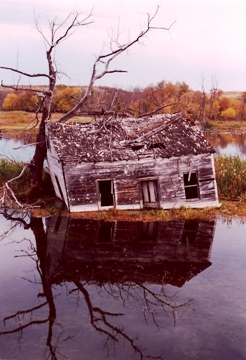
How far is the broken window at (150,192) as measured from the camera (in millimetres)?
21188

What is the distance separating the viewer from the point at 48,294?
1265 cm

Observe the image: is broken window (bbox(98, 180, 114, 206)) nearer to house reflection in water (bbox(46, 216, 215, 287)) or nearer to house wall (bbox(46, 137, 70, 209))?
house wall (bbox(46, 137, 70, 209))

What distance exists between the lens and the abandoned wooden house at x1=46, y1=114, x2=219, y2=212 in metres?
20.3

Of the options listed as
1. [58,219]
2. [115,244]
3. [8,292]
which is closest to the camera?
[8,292]

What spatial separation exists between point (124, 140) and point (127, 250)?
23.2ft

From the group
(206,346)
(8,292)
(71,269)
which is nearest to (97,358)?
(206,346)

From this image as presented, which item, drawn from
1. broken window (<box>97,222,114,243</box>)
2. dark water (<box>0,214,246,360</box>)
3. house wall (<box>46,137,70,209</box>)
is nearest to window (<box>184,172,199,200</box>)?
dark water (<box>0,214,246,360</box>)

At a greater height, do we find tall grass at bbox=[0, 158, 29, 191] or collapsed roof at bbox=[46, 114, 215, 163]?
collapsed roof at bbox=[46, 114, 215, 163]

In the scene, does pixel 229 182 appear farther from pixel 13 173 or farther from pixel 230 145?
pixel 230 145

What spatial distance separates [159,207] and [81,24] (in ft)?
38.4

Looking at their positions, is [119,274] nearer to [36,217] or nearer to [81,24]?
[36,217]

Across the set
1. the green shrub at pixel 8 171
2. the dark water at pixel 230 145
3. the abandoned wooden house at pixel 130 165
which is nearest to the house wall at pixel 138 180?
the abandoned wooden house at pixel 130 165

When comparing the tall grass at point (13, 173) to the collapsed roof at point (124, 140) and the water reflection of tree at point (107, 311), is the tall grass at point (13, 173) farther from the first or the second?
the water reflection of tree at point (107, 311)

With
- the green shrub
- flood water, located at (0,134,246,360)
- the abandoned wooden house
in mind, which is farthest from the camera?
the green shrub
